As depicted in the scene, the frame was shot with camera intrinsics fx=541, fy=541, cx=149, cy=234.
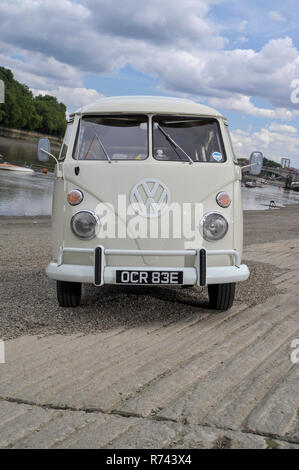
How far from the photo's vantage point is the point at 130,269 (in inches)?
209

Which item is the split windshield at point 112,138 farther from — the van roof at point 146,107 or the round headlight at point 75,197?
the round headlight at point 75,197

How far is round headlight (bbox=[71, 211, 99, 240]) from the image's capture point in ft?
17.9

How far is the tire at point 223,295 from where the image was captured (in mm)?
5945

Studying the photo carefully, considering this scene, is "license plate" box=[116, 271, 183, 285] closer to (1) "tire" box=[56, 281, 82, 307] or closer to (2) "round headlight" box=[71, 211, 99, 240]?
(2) "round headlight" box=[71, 211, 99, 240]

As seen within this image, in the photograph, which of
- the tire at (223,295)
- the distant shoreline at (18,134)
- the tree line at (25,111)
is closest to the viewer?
the tire at (223,295)

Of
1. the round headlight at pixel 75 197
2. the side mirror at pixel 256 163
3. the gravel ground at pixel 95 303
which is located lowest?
the gravel ground at pixel 95 303

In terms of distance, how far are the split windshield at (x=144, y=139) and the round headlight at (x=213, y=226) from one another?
67cm

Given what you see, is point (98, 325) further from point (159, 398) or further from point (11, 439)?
point (11, 439)

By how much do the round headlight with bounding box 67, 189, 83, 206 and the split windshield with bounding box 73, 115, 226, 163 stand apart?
1.62ft

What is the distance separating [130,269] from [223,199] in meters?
1.21

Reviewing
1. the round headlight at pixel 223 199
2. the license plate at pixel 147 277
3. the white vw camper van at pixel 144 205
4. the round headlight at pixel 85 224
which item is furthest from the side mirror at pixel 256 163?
the round headlight at pixel 85 224

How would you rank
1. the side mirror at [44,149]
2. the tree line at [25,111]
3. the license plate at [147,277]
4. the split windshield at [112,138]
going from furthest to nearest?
the tree line at [25,111] < the side mirror at [44,149] < the split windshield at [112,138] < the license plate at [147,277]

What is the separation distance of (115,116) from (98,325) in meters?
2.28
